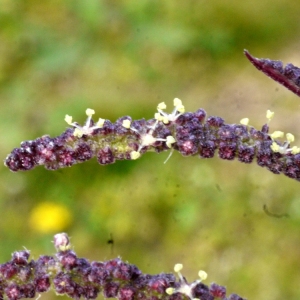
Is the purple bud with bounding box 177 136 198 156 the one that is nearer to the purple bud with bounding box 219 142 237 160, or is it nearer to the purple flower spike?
the purple bud with bounding box 219 142 237 160

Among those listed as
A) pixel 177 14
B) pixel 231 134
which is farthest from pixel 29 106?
pixel 231 134

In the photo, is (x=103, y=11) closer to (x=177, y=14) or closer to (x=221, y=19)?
(x=177, y=14)

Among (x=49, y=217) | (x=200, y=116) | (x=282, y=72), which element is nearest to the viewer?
(x=282, y=72)

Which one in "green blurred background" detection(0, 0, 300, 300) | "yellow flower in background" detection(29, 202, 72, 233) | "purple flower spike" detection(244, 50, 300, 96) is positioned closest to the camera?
"purple flower spike" detection(244, 50, 300, 96)

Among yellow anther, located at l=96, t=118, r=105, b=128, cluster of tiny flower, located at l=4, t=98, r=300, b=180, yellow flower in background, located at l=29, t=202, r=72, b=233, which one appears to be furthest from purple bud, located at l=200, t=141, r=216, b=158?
yellow flower in background, located at l=29, t=202, r=72, b=233

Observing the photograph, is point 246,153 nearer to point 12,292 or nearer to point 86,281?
point 86,281

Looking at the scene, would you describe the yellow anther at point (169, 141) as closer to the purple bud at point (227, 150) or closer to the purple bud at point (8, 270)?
the purple bud at point (227, 150)

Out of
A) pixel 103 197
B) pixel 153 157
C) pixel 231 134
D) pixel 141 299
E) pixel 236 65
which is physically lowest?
pixel 141 299

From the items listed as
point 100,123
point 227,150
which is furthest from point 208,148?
point 100,123
